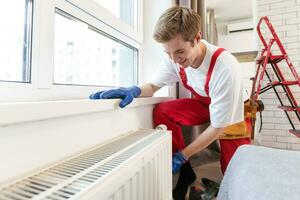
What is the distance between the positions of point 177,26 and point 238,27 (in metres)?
3.70

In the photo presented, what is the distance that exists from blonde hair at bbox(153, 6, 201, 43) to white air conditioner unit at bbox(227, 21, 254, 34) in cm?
358

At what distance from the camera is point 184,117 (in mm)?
1292

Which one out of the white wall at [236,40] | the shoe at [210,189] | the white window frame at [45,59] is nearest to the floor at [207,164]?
the shoe at [210,189]

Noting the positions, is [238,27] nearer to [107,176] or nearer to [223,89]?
[223,89]

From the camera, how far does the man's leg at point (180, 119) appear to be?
4.04ft

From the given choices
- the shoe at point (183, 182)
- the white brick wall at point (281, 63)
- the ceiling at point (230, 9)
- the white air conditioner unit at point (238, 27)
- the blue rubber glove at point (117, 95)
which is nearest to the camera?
the blue rubber glove at point (117, 95)

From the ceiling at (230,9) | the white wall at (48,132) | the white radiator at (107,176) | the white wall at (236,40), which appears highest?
the ceiling at (230,9)

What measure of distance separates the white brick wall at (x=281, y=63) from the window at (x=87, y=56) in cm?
178

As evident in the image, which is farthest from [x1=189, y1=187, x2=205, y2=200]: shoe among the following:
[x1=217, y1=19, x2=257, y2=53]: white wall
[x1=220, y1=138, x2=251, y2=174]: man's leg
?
[x1=217, y1=19, x2=257, y2=53]: white wall

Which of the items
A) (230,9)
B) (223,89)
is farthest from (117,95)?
(230,9)

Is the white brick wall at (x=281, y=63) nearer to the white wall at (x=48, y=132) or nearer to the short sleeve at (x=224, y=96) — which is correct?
the short sleeve at (x=224, y=96)

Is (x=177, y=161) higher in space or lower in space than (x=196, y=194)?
higher

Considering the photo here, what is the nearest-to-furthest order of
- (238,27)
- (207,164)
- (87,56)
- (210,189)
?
1. (87,56)
2. (210,189)
3. (207,164)
4. (238,27)

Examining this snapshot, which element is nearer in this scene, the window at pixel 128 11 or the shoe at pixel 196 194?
the shoe at pixel 196 194
